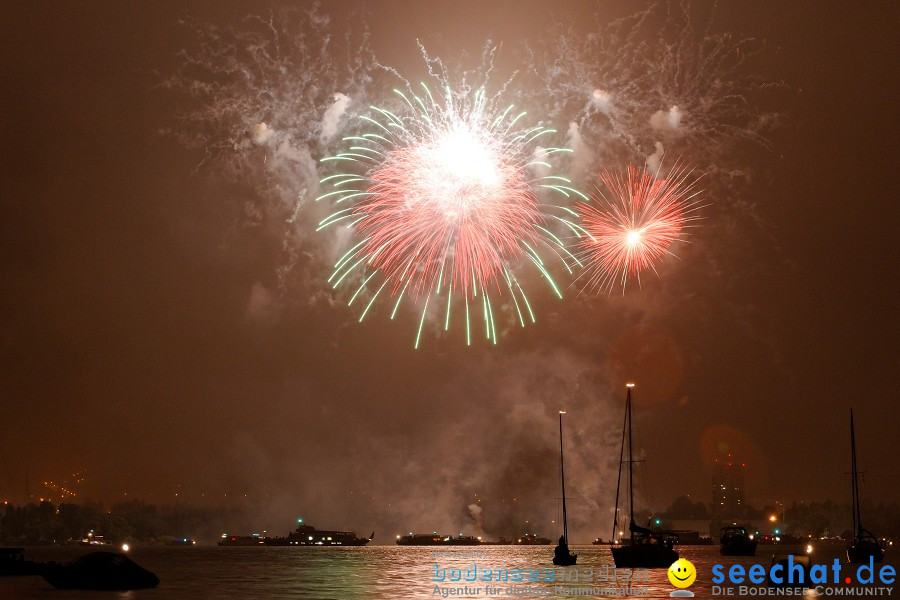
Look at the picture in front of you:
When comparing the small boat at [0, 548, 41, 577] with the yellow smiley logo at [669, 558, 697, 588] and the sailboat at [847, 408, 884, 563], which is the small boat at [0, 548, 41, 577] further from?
the sailboat at [847, 408, 884, 563]

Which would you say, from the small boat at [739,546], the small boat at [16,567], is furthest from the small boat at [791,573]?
the small boat at [739,546]

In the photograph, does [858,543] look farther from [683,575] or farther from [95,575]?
[95,575]

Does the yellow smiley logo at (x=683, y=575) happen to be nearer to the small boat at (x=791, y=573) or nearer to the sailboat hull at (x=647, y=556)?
the small boat at (x=791, y=573)

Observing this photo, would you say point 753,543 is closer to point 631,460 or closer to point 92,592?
point 631,460

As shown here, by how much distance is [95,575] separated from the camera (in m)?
76.9

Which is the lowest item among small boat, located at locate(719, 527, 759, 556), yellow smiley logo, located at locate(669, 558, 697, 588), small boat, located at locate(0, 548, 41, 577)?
small boat, located at locate(0, 548, 41, 577)

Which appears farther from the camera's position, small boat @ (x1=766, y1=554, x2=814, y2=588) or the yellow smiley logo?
the yellow smiley logo

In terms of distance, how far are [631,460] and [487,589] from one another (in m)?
43.6

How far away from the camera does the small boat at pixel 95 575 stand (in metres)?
76.6

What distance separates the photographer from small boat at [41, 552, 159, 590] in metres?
76.6

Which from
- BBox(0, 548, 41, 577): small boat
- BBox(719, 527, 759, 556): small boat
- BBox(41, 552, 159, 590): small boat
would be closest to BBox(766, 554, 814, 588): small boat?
BBox(41, 552, 159, 590): small boat

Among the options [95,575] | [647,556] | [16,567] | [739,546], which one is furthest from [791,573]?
[739,546]

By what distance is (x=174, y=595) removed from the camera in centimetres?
7188

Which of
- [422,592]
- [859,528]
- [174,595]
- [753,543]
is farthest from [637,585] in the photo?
[753,543]
